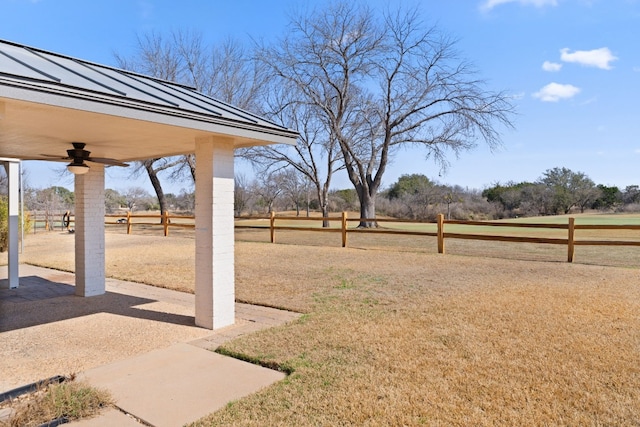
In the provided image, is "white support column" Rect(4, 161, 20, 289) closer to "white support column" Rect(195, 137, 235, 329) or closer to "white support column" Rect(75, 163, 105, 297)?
"white support column" Rect(75, 163, 105, 297)

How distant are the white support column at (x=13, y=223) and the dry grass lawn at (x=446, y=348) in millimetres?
1725

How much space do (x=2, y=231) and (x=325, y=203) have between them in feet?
49.5

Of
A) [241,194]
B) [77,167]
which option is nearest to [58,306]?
[77,167]

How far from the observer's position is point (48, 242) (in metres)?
15.3

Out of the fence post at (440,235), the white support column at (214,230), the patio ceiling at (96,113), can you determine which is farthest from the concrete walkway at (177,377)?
the fence post at (440,235)

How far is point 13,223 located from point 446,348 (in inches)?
280

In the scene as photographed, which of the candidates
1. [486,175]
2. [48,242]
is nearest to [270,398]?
[48,242]

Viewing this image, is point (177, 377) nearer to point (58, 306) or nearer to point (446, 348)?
point (446, 348)

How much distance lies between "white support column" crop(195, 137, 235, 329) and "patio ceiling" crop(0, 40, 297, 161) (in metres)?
0.23

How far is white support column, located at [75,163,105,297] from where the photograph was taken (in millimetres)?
6324

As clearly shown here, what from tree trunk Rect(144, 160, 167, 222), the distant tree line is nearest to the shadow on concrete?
tree trunk Rect(144, 160, 167, 222)

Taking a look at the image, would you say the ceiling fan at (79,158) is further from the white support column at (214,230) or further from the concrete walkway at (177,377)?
the concrete walkway at (177,377)

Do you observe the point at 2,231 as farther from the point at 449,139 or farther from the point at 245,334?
the point at 449,139

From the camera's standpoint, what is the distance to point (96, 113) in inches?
126
